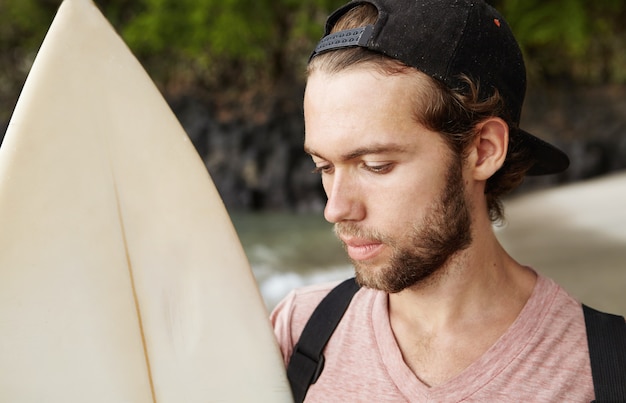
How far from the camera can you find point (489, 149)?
132 cm

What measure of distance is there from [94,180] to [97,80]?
0.22 meters

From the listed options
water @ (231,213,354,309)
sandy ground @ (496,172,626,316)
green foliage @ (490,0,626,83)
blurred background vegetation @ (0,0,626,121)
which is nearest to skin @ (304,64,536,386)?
sandy ground @ (496,172,626,316)

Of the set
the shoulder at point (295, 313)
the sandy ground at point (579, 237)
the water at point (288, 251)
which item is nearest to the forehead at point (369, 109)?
the shoulder at point (295, 313)

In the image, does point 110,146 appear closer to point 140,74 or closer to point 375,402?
point 140,74

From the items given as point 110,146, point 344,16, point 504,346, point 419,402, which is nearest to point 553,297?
point 504,346

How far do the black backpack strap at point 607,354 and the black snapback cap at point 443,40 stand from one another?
50cm

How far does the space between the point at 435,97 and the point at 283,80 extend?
12853mm

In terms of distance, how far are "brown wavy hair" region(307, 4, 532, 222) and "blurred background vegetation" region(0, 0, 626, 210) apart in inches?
353

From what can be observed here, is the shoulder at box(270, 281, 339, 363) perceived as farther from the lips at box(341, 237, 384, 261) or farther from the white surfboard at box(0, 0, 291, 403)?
the lips at box(341, 237, 384, 261)

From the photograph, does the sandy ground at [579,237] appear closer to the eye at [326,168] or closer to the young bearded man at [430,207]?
the young bearded man at [430,207]

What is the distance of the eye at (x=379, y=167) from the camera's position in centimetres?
118

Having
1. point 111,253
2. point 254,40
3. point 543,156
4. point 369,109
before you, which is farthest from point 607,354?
point 254,40

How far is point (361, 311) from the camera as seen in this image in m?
1.42

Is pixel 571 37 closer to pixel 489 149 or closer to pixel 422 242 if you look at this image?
pixel 489 149
